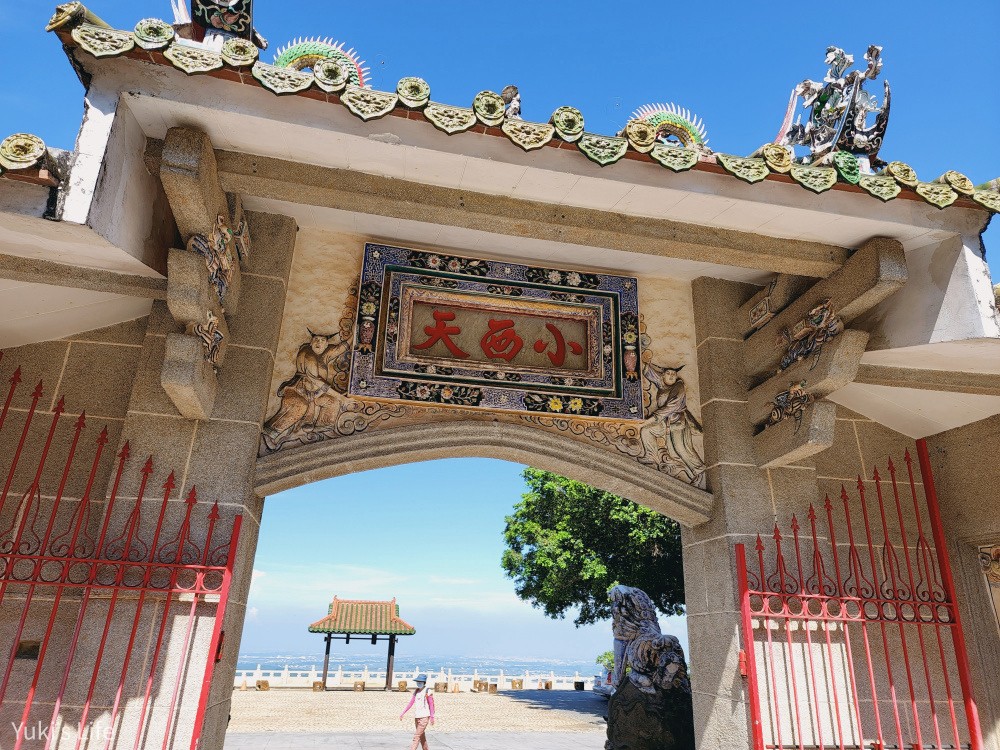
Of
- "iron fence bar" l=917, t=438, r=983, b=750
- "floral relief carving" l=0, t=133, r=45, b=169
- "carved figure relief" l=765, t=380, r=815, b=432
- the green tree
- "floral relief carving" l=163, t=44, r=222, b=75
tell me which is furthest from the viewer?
the green tree

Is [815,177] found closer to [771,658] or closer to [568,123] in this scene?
[568,123]

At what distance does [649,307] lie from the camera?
423 centimetres

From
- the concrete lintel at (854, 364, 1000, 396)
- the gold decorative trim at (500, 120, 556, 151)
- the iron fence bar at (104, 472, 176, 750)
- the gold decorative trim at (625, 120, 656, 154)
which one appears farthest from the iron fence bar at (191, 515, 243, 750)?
the concrete lintel at (854, 364, 1000, 396)

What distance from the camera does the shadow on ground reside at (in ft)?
41.0

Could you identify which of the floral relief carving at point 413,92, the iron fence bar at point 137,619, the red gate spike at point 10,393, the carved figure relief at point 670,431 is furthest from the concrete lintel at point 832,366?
the red gate spike at point 10,393

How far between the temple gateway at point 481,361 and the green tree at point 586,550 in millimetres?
6880

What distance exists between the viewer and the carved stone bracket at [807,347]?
327 centimetres

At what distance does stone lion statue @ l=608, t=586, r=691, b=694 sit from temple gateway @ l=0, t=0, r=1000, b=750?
2.80 ft

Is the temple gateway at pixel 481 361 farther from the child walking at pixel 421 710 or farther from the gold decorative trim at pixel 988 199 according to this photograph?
the child walking at pixel 421 710

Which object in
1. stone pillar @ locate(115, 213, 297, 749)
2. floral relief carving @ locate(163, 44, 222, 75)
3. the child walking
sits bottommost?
the child walking

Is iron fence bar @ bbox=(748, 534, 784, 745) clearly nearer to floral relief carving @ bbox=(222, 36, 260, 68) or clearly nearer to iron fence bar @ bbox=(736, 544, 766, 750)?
iron fence bar @ bbox=(736, 544, 766, 750)

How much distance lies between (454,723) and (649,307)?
8712mm

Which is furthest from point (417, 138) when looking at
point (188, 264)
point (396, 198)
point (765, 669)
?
point (765, 669)

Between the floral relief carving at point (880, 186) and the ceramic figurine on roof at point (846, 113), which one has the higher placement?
the ceramic figurine on roof at point (846, 113)
